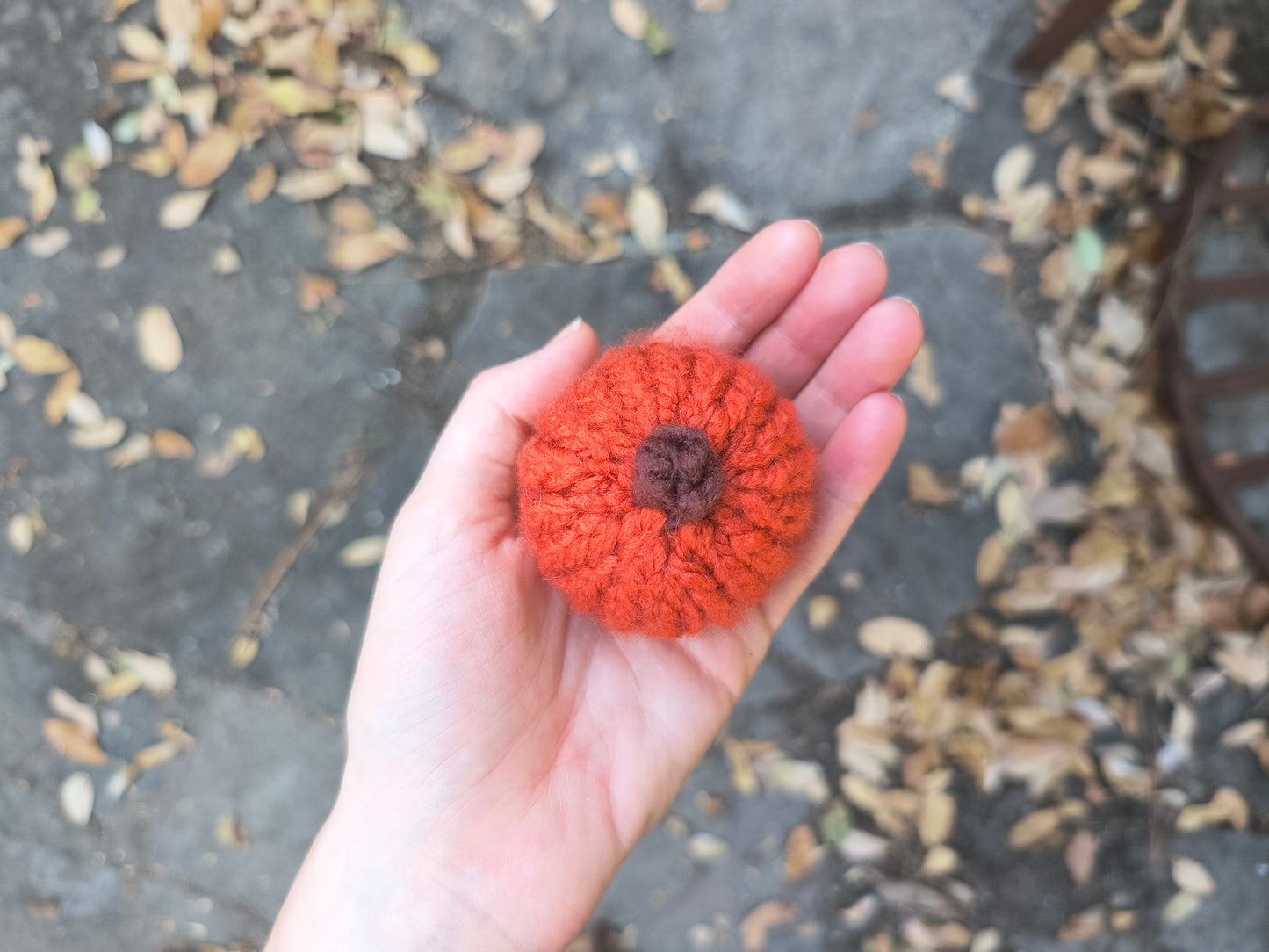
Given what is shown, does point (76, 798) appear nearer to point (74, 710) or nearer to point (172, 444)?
point (74, 710)

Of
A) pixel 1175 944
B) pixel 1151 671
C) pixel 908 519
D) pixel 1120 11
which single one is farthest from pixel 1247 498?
pixel 1120 11

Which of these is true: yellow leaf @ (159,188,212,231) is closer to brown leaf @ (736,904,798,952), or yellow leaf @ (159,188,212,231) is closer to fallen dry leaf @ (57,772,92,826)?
fallen dry leaf @ (57,772,92,826)

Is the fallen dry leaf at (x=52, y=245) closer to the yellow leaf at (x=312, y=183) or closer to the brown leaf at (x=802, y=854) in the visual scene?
the yellow leaf at (x=312, y=183)

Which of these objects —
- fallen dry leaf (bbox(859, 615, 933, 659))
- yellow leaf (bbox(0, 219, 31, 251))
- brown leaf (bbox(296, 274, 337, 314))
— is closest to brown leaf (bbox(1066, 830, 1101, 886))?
fallen dry leaf (bbox(859, 615, 933, 659))

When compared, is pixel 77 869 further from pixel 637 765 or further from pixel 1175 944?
pixel 1175 944

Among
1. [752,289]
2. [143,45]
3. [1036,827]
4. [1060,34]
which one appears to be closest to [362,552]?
[752,289]

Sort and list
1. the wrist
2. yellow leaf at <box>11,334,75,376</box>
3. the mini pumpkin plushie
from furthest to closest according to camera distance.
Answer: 1. yellow leaf at <box>11,334,75,376</box>
2. the wrist
3. the mini pumpkin plushie
